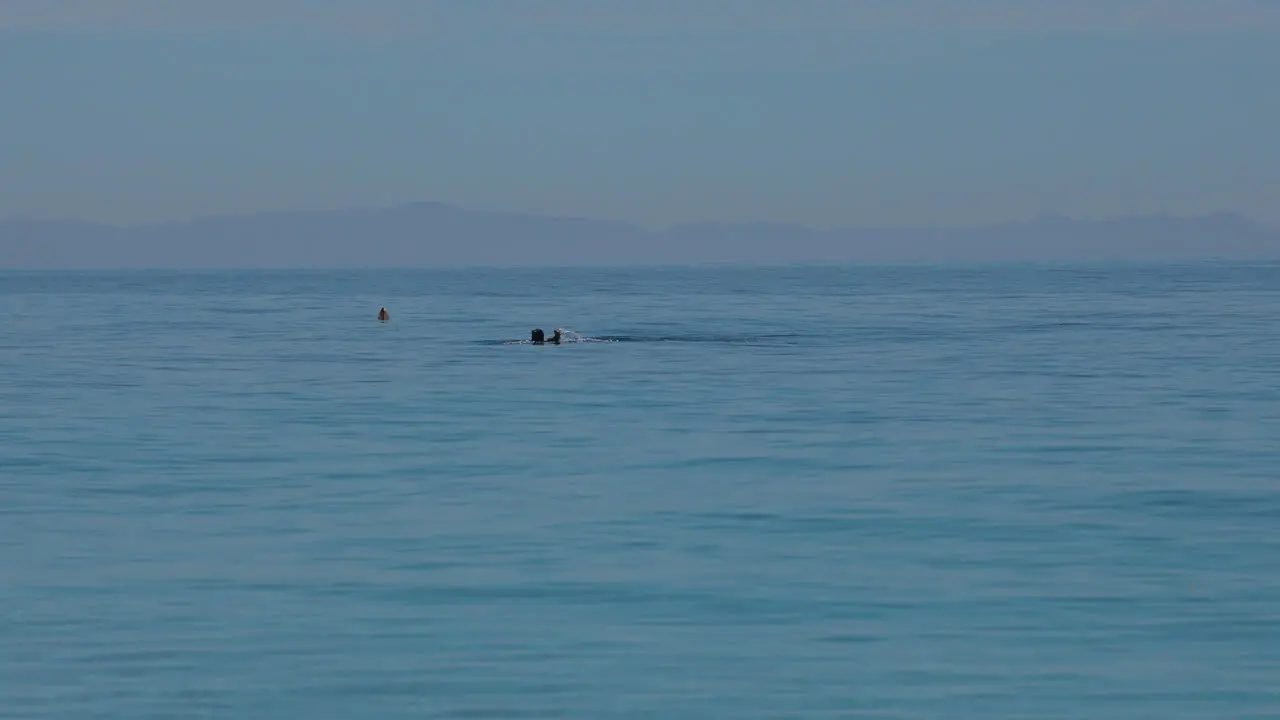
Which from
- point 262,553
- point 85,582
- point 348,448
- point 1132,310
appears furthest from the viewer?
point 1132,310

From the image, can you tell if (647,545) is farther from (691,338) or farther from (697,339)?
(691,338)

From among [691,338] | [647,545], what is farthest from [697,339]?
[647,545]

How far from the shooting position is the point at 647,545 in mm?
18375

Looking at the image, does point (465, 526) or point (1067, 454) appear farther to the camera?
point (1067, 454)

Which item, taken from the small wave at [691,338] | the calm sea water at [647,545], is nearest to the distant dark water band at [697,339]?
the small wave at [691,338]

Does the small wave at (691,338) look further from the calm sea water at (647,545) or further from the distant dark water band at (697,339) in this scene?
the calm sea water at (647,545)

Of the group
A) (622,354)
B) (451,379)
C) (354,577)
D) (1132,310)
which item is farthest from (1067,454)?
(1132,310)

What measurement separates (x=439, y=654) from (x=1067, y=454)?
14.0 meters

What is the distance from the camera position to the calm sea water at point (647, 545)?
1323 cm

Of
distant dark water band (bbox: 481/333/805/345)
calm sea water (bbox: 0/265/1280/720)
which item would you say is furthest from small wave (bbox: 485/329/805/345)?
calm sea water (bbox: 0/265/1280/720)

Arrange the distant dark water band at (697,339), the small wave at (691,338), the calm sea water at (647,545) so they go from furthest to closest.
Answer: the small wave at (691,338) → the distant dark water band at (697,339) → the calm sea water at (647,545)

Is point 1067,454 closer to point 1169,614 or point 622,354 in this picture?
point 1169,614

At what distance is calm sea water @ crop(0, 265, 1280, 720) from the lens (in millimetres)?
13234

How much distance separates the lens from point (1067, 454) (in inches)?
1003
